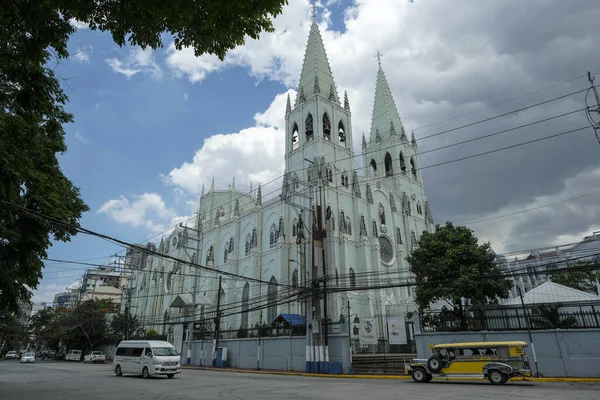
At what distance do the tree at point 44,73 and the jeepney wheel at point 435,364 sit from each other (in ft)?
41.5

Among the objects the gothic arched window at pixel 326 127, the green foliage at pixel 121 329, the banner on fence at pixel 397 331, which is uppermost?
the gothic arched window at pixel 326 127

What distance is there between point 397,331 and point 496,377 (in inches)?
310

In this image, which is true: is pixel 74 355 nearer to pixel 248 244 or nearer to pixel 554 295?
pixel 248 244

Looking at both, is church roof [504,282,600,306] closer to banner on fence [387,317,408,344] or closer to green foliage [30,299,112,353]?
banner on fence [387,317,408,344]

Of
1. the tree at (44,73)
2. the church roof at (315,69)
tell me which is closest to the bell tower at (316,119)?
the church roof at (315,69)

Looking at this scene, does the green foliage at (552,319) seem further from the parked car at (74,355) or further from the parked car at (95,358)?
the parked car at (74,355)

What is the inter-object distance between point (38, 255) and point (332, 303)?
2441 cm

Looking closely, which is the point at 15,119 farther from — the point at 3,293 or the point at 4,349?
the point at 4,349

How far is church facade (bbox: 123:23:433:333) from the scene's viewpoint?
35.6 m

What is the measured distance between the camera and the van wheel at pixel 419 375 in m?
14.0

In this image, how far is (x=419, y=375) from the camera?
46.5ft

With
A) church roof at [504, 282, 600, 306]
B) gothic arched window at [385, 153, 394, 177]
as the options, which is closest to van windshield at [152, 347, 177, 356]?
church roof at [504, 282, 600, 306]

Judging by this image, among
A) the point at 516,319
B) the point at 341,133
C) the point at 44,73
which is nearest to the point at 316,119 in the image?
the point at 341,133

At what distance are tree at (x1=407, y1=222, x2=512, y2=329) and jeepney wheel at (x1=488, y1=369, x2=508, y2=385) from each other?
678 cm
